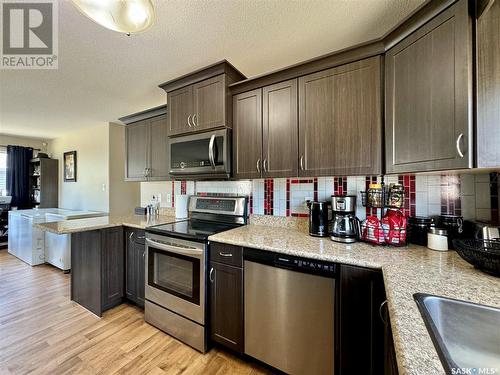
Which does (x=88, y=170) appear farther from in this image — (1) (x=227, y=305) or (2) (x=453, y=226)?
(2) (x=453, y=226)

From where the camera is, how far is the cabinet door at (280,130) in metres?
1.70

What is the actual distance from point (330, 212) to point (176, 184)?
197 centimetres

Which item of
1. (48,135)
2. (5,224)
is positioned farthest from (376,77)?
(5,224)

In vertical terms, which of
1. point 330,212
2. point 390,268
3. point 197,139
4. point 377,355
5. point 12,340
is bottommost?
point 12,340

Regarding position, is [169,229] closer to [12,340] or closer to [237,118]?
[237,118]

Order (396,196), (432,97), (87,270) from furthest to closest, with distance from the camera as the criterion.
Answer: (87,270)
(396,196)
(432,97)

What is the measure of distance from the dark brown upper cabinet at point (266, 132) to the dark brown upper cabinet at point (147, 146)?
1.04 meters

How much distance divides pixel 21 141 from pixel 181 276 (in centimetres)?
587

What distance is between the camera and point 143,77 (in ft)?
7.34

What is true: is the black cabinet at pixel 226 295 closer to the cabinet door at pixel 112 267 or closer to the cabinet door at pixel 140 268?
the cabinet door at pixel 140 268

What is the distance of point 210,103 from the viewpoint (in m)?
2.00

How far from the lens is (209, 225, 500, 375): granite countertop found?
21.5 inches

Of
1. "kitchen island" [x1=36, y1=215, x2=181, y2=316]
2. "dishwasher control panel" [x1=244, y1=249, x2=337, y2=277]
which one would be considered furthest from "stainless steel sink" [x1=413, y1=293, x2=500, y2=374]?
"kitchen island" [x1=36, y1=215, x2=181, y2=316]

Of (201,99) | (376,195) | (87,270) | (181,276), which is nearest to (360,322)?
(376,195)
